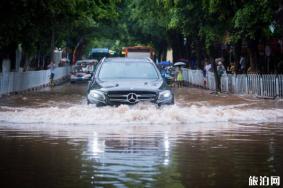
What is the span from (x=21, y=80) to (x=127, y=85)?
20948 millimetres

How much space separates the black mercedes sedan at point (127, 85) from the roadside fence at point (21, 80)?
14193mm

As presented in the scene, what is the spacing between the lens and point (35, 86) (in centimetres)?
4141

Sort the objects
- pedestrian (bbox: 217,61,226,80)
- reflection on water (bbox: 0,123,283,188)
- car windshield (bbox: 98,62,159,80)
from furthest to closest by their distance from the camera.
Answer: pedestrian (bbox: 217,61,226,80) → car windshield (bbox: 98,62,159,80) → reflection on water (bbox: 0,123,283,188)

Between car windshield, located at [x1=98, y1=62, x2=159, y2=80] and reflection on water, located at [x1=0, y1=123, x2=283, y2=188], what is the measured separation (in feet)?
9.48

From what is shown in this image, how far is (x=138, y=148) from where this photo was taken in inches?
415

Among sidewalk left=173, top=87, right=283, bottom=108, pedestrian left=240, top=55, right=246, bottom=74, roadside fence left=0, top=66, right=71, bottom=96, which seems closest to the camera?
sidewalk left=173, top=87, right=283, bottom=108

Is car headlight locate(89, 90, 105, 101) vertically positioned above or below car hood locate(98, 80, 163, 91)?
below

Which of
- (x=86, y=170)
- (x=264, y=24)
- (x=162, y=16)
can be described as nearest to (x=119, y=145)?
(x=86, y=170)

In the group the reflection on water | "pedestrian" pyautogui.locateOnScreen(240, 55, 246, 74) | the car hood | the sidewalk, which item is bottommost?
the reflection on water

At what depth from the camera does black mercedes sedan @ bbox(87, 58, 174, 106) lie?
15.9 metres

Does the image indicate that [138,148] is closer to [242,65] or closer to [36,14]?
[36,14]

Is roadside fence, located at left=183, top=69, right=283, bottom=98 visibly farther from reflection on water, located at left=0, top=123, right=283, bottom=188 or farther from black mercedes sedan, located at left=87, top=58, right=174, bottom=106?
reflection on water, located at left=0, top=123, right=283, bottom=188

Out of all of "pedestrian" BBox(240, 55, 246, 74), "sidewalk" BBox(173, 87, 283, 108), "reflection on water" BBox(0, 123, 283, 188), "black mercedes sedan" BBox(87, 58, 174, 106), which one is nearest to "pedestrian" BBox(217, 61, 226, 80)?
"pedestrian" BBox(240, 55, 246, 74)

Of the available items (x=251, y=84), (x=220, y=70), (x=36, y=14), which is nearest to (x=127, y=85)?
(x=36, y=14)
